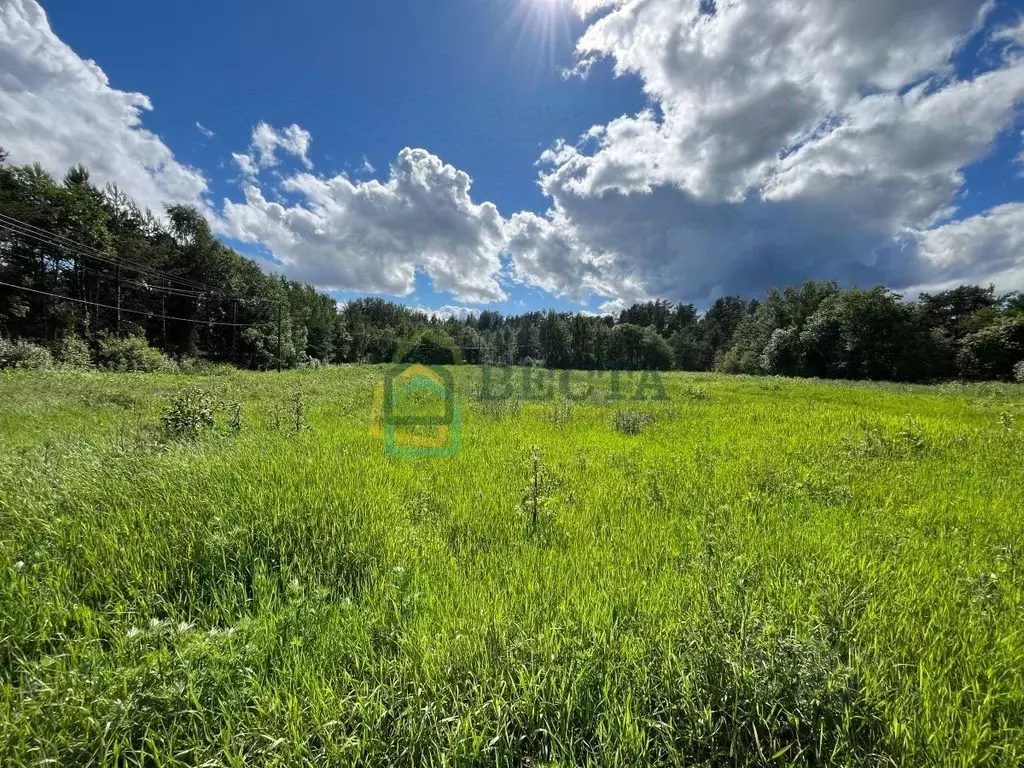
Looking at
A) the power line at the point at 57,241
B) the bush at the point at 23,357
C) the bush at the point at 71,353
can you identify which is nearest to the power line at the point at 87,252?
the power line at the point at 57,241

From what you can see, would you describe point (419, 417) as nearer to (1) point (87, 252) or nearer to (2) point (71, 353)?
(2) point (71, 353)

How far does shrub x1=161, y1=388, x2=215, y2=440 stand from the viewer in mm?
6898

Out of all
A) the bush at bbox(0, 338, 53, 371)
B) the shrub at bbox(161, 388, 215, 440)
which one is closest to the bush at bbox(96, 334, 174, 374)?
the bush at bbox(0, 338, 53, 371)

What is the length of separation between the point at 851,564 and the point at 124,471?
24.9ft

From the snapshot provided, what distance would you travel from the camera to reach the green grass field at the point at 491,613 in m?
1.78

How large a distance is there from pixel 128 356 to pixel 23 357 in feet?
26.1

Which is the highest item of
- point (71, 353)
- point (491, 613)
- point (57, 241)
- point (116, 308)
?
point (57, 241)

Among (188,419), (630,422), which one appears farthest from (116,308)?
(630,422)

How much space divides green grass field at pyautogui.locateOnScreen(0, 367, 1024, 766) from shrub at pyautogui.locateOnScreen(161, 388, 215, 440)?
1.11 metres

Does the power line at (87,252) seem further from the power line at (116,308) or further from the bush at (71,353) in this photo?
the bush at (71,353)

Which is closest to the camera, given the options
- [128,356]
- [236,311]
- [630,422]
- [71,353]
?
[630,422]

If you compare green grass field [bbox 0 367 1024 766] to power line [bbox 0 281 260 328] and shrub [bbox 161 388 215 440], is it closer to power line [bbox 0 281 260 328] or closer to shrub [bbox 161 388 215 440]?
shrub [bbox 161 388 215 440]

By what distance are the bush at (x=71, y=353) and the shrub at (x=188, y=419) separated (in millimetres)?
27714

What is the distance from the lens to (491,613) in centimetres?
257
